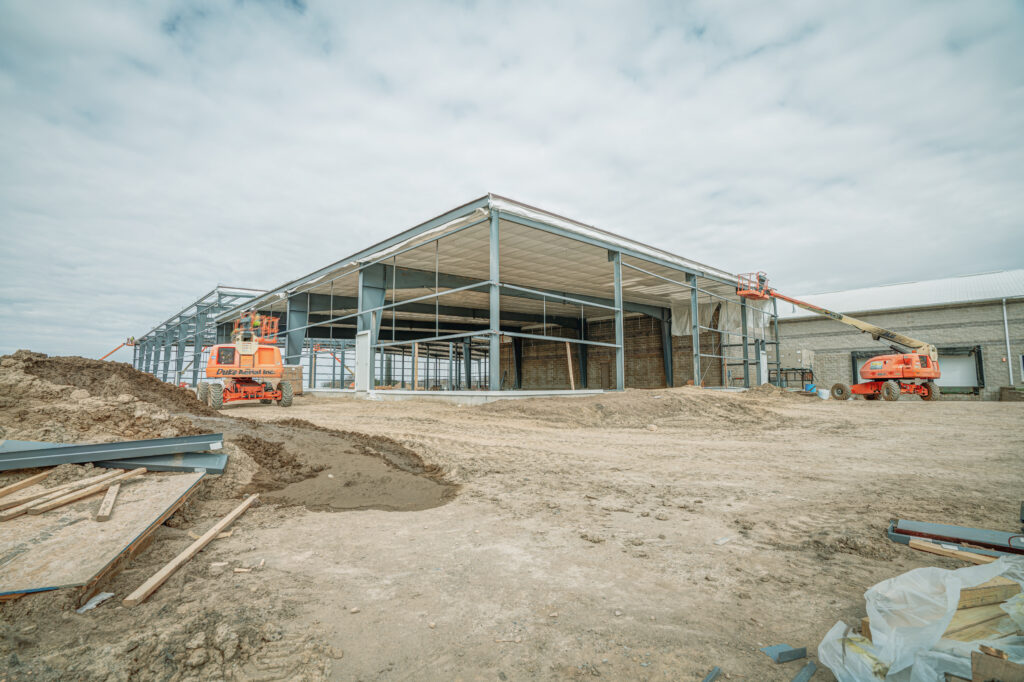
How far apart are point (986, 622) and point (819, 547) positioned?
173cm

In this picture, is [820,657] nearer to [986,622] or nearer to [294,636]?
[986,622]

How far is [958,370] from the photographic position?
952 inches

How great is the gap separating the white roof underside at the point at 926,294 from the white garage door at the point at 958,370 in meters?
2.80

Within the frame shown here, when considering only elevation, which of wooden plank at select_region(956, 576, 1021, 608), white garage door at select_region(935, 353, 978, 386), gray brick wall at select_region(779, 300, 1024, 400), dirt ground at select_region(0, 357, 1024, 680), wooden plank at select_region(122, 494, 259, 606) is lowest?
dirt ground at select_region(0, 357, 1024, 680)

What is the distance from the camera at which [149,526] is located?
3.63m

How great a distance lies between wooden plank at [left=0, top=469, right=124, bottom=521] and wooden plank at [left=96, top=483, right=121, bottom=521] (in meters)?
0.24

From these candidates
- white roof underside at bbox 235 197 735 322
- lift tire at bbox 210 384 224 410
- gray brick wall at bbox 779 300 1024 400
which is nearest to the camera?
lift tire at bbox 210 384 224 410

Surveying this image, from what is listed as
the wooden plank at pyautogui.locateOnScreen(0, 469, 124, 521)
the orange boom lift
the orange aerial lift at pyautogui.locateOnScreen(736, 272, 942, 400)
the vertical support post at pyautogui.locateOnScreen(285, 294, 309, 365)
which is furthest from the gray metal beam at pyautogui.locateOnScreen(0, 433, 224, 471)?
the orange aerial lift at pyautogui.locateOnScreen(736, 272, 942, 400)

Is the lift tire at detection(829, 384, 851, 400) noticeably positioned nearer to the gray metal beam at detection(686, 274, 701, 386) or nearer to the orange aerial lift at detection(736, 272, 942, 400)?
the orange aerial lift at detection(736, 272, 942, 400)

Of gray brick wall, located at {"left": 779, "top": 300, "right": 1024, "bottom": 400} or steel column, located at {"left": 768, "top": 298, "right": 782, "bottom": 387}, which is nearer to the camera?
gray brick wall, located at {"left": 779, "top": 300, "right": 1024, "bottom": 400}

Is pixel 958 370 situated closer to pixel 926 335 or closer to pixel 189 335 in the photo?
pixel 926 335

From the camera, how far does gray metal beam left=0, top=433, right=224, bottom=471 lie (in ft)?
15.0

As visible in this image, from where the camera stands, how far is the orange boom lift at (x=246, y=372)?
15.3m

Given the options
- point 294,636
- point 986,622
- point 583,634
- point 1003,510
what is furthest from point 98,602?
point 1003,510
